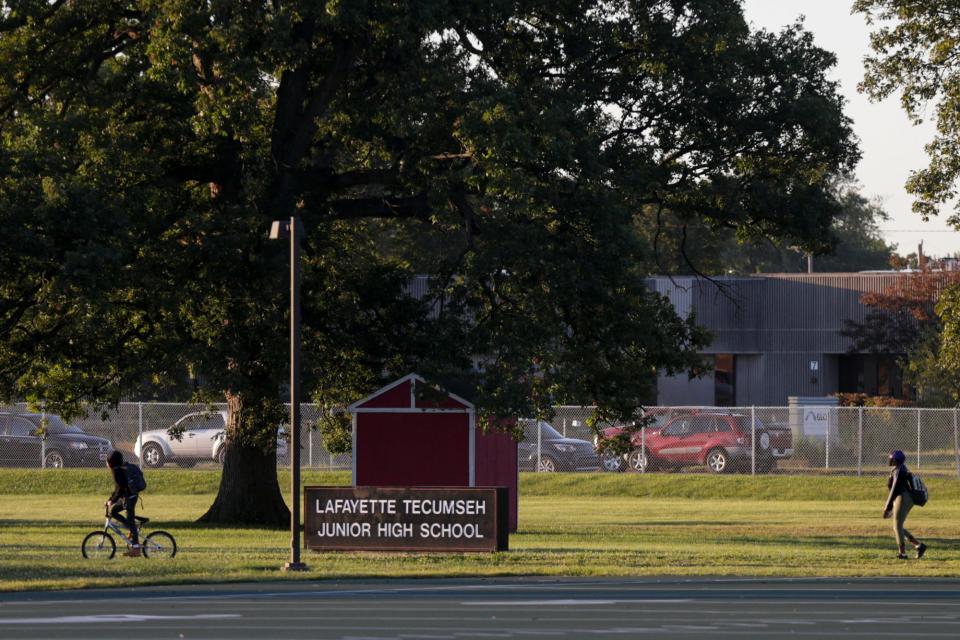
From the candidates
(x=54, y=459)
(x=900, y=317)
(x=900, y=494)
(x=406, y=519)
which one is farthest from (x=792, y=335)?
(x=406, y=519)

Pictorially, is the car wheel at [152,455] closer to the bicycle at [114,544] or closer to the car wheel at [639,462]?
the car wheel at [639,462]

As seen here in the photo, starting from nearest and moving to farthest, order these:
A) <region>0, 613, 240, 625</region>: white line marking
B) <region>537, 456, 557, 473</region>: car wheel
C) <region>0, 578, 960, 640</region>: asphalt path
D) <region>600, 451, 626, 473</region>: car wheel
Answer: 1. <region>0, 578, 960, 640</region>: asphalt path
2. <region>0, 613, 240, 625</region>: white line marking
3. <region>600, 451, 626, 473</region>: car wheel
4. <region>537, 456, 557, 473</region>: car wheel

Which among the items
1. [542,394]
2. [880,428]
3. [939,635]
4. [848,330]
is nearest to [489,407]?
[542,394]

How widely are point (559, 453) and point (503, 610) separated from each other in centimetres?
3337

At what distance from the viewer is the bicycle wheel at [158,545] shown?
26.1m

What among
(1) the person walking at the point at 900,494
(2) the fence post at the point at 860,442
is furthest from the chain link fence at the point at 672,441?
(1) the person walking at the point at 900,494

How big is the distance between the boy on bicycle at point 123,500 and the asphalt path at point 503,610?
4952 mm

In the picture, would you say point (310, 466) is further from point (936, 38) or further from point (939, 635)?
point (939, 635)

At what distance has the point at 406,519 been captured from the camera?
85.7 ft

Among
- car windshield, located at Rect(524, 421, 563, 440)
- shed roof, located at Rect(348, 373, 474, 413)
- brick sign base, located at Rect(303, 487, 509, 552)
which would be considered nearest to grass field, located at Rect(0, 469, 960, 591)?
brick sign base, located at Rect(303, 487, 509, 552)

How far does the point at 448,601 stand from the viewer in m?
19.1

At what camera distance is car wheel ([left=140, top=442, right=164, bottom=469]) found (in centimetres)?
5319

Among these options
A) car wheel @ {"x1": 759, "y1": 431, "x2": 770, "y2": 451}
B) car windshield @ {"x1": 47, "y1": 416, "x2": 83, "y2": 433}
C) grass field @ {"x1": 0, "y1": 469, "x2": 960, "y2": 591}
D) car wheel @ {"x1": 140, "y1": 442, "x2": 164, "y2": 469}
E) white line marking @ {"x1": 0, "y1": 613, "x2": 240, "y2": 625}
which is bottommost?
grass field @ {"x1": 0, "y1": 469, "x2": 960, "y2": 591}

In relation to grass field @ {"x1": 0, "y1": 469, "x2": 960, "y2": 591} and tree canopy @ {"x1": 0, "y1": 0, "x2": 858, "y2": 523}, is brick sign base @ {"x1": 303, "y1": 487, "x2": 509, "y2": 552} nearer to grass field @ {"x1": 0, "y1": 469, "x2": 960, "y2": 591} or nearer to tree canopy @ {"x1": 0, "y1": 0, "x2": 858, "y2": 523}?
grass field @ {"x1": 0, "y1": 469, "x2": 960, "y2": 591}
